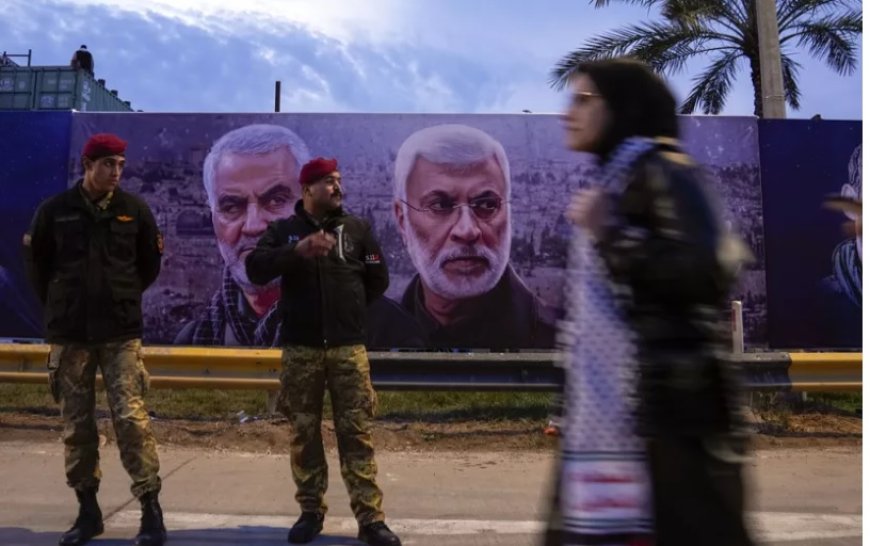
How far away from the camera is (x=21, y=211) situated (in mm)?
10023

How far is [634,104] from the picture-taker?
203cm

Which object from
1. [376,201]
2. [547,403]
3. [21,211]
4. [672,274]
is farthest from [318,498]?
[21,211]

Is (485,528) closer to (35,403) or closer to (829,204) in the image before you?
(829,204)

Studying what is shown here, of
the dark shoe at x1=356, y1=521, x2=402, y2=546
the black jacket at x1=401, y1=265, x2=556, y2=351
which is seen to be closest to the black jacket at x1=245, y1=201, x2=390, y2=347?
the dark shoe at x1=356, y1=521, x2=402, y2=546

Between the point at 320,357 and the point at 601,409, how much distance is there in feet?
9.16

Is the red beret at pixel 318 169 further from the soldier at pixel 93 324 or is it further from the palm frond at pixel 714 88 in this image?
the palm frond at pixel 714 88

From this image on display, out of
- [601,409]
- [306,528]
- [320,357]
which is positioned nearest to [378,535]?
[306,528]

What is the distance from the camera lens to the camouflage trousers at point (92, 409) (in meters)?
4.36

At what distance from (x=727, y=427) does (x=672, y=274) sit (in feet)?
1.12

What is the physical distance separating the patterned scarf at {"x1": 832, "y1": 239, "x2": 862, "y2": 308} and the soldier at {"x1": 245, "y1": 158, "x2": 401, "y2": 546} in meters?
6.92

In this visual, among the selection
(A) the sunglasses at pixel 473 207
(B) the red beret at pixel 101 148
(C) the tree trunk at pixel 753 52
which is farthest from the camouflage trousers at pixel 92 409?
(C) the tree trunk at pixel 753 52

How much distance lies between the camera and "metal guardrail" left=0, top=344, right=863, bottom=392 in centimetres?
736

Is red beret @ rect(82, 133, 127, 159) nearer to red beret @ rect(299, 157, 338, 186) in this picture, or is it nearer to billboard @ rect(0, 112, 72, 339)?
red beret @ rect(299, 157, 338, 186)

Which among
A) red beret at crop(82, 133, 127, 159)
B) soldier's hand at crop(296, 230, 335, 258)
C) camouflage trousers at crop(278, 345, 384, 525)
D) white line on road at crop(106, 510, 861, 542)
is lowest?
white line on road at crop(106, 510, 861, 542)
